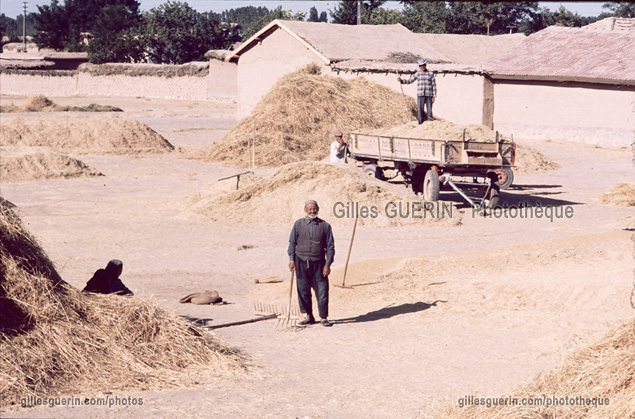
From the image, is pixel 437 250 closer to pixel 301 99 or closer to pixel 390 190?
pixel 390 190

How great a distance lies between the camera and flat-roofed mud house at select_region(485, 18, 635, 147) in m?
33.6

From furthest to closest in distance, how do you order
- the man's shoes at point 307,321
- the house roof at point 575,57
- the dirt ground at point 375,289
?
the house roof at point 575,57 < the man's shoes at point 307,321 < the dirt ground at point 375,289

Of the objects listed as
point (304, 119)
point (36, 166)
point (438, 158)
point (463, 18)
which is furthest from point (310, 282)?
point (463, 18)

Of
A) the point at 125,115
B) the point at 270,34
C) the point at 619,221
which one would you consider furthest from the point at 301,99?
the point at 125,115

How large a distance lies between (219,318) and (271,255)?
4.33 metres

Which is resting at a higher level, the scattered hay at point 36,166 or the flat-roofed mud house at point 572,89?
the flat-roofed mud house at point 572,89

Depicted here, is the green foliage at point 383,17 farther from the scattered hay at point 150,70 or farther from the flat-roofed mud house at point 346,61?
the flat-roofed mud house at point 346,61

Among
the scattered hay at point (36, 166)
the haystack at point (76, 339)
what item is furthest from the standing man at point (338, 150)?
the haystack at point (76, 339)

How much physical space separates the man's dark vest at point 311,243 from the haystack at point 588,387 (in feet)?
13.0

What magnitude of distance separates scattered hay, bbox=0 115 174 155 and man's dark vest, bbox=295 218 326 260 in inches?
835

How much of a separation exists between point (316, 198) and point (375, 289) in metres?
5.93

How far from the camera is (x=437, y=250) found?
52.2 ft

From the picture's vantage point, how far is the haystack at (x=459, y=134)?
Answer: 22078mm

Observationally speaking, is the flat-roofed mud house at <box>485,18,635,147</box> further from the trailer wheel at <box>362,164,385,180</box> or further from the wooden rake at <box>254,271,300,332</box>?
the wooden rake at <box>254,271,300,332</box>
